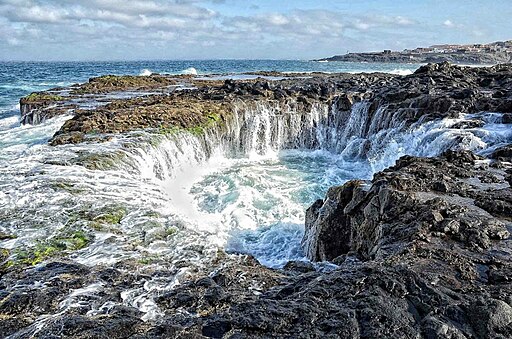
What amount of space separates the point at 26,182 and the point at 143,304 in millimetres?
7616

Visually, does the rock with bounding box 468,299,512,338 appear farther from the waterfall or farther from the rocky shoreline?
the waterfall

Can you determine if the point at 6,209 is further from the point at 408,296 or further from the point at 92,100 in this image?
the point at 92,100

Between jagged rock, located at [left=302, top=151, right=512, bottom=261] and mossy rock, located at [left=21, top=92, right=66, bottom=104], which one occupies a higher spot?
mossy rock, located at [left=21, top=92, right=66, bottom=104]

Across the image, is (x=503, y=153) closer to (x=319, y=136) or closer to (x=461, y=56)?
(x=319, y=136)

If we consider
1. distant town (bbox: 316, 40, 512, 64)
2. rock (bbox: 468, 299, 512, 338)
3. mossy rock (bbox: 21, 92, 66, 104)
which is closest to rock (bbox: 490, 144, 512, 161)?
rock (bbox: 468, 299, 512, 338)

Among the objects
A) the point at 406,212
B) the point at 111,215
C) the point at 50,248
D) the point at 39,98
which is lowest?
the point at 50,248

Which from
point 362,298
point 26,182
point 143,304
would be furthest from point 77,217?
point 362,298

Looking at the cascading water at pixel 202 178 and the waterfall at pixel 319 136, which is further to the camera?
the waterfall at pixel 319 136

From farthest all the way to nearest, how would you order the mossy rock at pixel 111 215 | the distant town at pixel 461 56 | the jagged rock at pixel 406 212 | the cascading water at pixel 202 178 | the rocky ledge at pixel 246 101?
the distant town at pixel 461 56
the rocky ledge at pixel 246 101
the mossy rock at pixel 111 215
the cascading water at pixel 202 178
the jagged rock at pixel 406 212

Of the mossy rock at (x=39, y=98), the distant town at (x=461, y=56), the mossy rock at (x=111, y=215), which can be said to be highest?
the distant town at (x=461, y=56)

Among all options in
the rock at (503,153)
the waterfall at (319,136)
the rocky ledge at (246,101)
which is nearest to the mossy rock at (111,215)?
the waterfall at (319,136)

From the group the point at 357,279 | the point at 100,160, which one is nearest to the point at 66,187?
the point at 100,160

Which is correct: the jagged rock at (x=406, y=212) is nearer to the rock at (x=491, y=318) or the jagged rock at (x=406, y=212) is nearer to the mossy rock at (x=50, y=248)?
the rock at (x=491, y=318)

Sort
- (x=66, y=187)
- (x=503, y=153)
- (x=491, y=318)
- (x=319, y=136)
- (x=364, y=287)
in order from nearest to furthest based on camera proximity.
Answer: (x=491, y=318) → (x=364, y=287) → (x=66, y=187) → (x=503, y=153) → (x=319, y=136)
